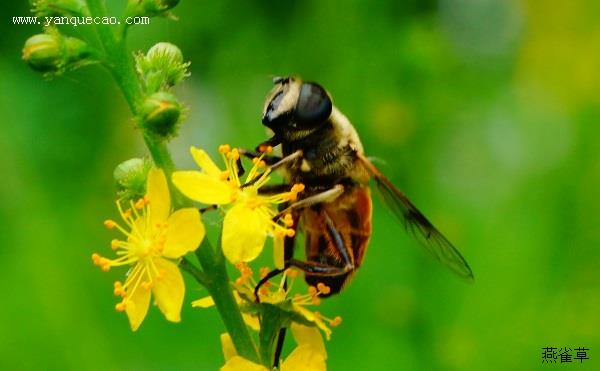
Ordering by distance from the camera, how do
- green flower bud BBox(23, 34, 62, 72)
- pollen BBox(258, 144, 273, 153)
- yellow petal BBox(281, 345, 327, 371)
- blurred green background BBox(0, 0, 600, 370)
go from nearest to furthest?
green flower bud BBox(23, 34, 62, 72) → yellow petal BBox(281, 345, 327, 371) → pollen BBox(258, 144, 273, 153) → blurred green background BBox(0, 0, 600, 370)

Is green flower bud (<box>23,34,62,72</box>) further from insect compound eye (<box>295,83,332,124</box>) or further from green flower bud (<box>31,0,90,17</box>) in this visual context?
insect compound eye (<box>295,83,332,124</box>)

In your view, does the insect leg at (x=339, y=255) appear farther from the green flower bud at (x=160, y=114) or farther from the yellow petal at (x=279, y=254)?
the green flower bud at (x=160, y=114)

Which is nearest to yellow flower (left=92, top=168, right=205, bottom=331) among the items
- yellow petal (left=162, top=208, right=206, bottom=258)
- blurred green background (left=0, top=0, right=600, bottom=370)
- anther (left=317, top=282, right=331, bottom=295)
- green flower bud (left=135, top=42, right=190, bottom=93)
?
yellow petal (left=162, top=208, right=206, bottom=258)

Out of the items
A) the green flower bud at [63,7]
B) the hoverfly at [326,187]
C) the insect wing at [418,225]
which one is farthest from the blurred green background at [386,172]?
the green flower bud at [63,7]

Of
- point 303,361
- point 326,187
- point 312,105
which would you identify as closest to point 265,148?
point 312,105

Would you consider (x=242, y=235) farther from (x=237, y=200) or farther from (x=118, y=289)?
(x=118, y=289)

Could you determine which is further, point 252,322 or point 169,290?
point 252,322
